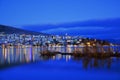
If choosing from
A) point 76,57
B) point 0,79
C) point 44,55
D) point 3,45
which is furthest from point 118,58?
point 3,45

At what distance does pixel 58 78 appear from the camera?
15406 mm

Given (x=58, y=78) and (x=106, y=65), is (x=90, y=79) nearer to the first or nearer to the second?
(x=58, y=78)

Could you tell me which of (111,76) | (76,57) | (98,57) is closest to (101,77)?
(111,76)

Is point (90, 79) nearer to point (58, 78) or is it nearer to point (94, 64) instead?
point (58, 78)

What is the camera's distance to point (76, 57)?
91.0 ft

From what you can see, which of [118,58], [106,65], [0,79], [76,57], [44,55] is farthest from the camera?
[44,55]

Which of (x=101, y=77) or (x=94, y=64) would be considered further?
(x=94, y=64)

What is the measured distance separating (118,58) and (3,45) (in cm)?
6584

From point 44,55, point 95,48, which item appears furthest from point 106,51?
point 44,55

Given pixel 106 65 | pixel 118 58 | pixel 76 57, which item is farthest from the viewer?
pixel 76 57

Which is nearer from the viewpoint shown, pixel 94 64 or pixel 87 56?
pixel 94 64

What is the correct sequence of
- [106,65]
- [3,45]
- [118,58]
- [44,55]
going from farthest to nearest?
[3,45]
[44,55]
[118,58]
[106,65]

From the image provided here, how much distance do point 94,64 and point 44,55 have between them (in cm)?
1174

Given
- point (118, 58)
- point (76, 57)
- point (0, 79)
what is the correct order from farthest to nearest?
point (76, 57) → point (118, 58) → point (0, 79)
